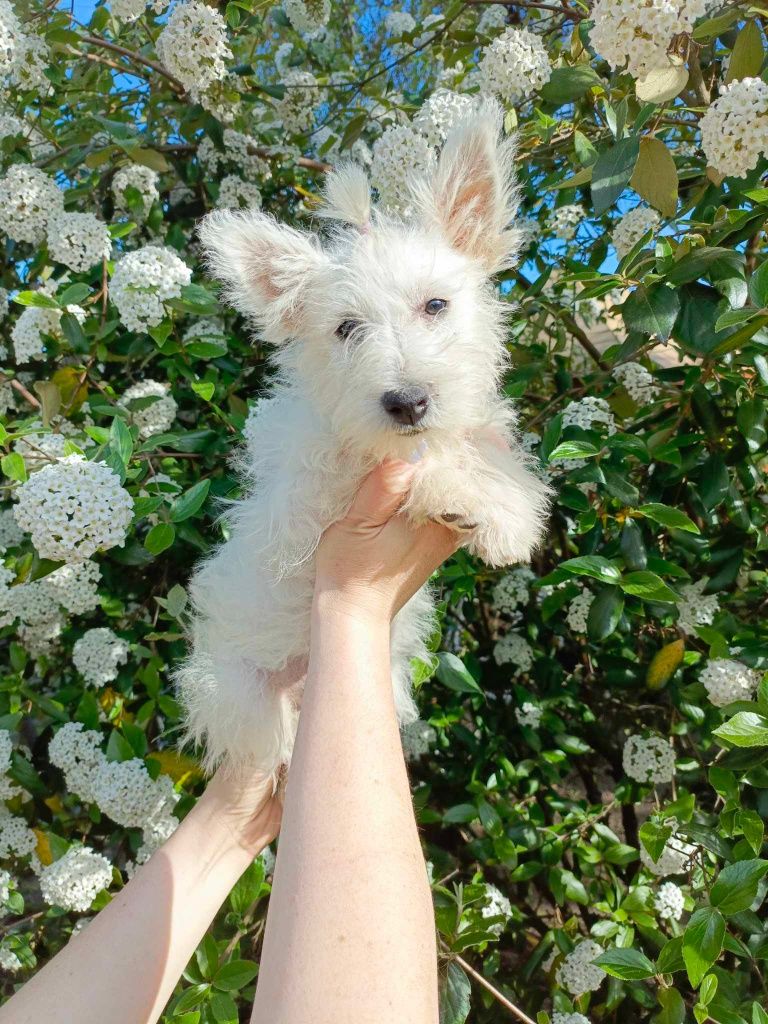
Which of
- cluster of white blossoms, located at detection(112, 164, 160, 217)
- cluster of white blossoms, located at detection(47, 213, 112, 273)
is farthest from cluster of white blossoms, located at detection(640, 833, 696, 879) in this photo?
cluster of white blossoms, located at detection(112, 164, 160, 217)

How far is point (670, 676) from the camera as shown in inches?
88.2

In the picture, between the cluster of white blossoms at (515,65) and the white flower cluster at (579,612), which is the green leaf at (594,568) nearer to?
the white flower cluster at (579,612)

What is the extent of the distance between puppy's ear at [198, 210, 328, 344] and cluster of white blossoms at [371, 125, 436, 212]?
0.49m

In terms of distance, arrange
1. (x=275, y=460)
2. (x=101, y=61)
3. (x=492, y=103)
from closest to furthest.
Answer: (x=492, y=103) → (x=275, y=460) → (x=101, y=61)

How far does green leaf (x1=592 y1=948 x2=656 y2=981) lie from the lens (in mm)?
1606

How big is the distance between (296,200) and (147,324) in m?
1.36

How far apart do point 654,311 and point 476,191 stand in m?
0.52

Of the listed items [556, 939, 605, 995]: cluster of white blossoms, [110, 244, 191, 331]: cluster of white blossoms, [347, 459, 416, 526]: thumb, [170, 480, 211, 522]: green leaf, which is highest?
[110, 244, 191, 331]: cluster of white blossoms

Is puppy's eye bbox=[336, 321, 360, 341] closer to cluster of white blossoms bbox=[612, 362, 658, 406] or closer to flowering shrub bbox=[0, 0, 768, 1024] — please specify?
flowering shrub bbox=[0, 0, 768, 1024]

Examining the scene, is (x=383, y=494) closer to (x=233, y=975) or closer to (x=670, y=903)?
(x=233, y=975)

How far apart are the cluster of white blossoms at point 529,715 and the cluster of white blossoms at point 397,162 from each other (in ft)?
5.50

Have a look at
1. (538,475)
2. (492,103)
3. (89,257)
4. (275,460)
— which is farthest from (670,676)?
(89,257)

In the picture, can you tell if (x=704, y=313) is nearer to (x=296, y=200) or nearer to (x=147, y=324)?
(x=147, y=324)

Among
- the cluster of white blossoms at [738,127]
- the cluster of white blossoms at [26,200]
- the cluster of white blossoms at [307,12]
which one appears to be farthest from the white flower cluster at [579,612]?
the cluster of white blossoms at [307,12]
